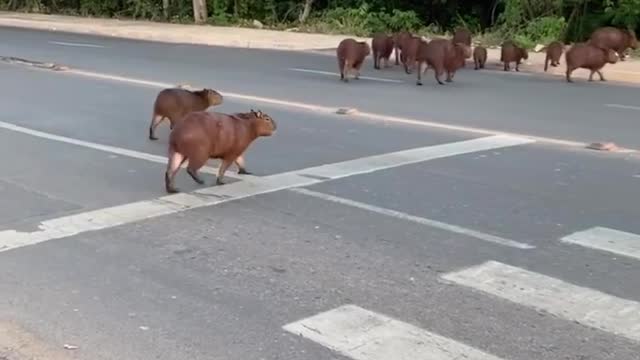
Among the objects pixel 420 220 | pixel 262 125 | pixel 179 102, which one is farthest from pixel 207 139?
pixel 179 102

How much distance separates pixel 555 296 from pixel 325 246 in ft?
5.29

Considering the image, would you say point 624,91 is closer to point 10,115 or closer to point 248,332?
point 10,115

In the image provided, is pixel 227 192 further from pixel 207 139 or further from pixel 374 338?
pixel 374 338

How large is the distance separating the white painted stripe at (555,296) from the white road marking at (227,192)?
99.2 inches

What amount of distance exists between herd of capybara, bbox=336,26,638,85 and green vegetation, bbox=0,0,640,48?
11.8 feet

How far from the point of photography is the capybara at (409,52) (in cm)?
1704

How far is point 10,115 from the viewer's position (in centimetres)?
1153

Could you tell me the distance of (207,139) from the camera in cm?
730

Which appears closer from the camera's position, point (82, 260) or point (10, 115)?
point (82, 260)

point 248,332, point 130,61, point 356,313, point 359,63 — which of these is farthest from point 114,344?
point 130,61

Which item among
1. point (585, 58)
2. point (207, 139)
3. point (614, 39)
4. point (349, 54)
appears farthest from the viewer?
point (614, 39)

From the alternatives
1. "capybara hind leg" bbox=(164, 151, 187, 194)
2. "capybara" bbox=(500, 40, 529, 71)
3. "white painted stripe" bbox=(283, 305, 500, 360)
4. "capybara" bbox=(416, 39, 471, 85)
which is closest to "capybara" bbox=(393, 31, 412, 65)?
"capybara" bbox=(416, 39, 471, 85)

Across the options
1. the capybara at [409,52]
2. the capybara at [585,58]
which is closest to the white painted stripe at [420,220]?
the capybara at [409,52]

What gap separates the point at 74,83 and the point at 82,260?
9529mm
